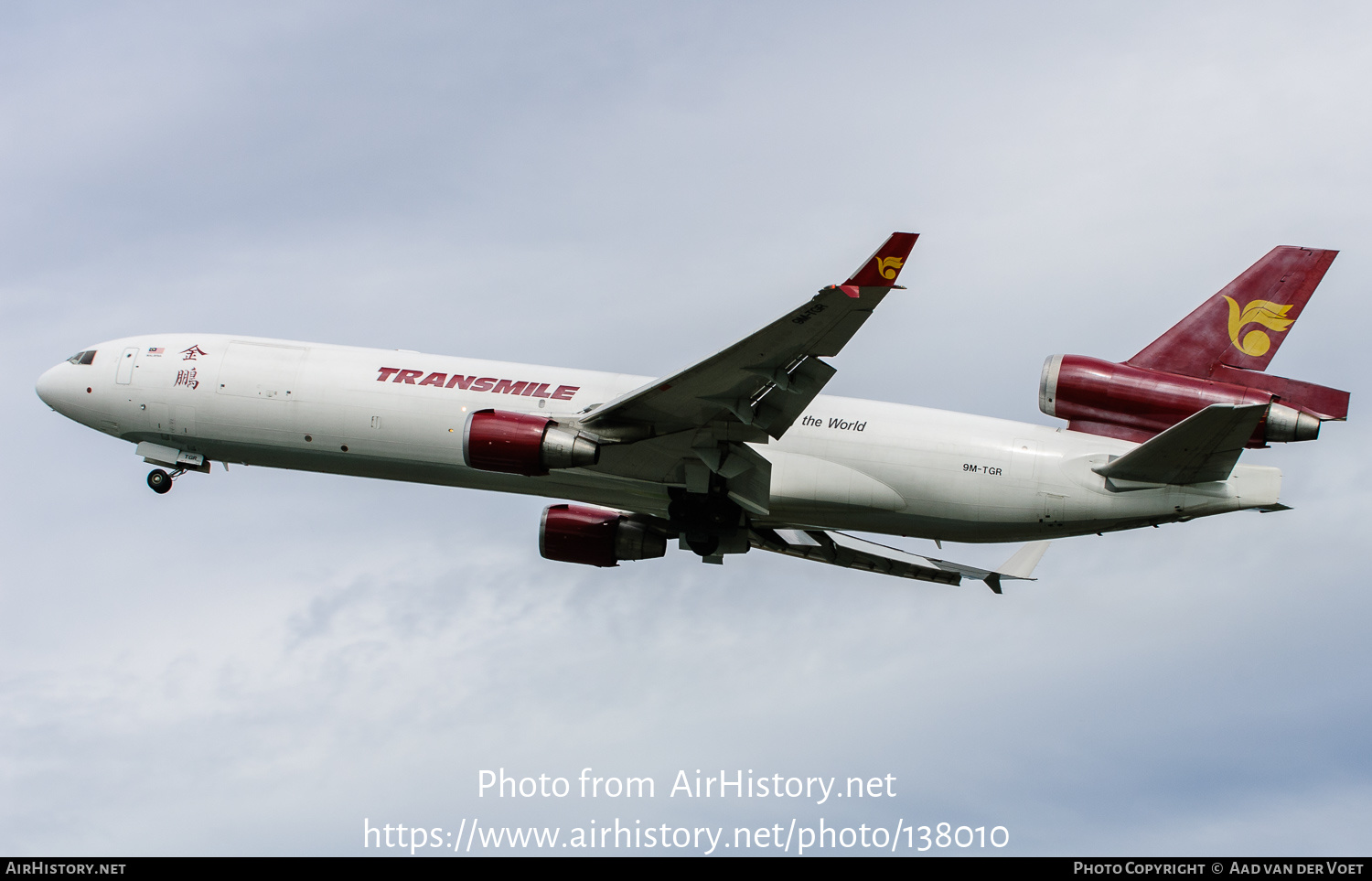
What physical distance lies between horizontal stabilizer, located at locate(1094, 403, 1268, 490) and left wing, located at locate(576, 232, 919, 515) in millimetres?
6848

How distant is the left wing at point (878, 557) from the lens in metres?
30.2

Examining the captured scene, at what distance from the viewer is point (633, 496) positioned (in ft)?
87.6

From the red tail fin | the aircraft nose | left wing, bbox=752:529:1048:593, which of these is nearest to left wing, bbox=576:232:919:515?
left wing, bbox=752:529:1048:593

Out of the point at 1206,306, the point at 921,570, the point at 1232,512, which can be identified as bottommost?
the point at 921,570

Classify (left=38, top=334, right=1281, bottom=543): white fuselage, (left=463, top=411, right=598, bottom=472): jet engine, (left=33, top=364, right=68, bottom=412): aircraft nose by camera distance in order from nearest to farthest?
(left=463, top=411, right=598, bottom=472): jet engine → (left=38, top=334, right=1281, bottom=543): white fuselage → (left=33, top=364, right=68, bottom=412): aircraft nose

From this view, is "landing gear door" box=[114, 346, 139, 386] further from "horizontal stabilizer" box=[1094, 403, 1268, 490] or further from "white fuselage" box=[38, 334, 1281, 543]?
"horizontal stabilizer" box=[1094, 403, 1268, 490]

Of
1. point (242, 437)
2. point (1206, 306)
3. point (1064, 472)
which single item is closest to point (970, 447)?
point (1064, 472)

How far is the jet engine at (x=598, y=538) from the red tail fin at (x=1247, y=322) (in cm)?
1186

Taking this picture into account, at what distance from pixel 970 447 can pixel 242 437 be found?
16.3 meters

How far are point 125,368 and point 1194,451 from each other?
23.9 metres

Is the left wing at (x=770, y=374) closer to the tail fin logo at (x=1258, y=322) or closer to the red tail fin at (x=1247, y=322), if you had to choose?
the red tail fin at (x=1247, y=322)

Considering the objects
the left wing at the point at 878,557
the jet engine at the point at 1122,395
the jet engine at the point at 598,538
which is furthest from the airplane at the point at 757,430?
the left wing at the point at 878,557

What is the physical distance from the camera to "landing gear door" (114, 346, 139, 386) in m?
28.4

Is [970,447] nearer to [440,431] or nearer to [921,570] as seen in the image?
[921,570]
